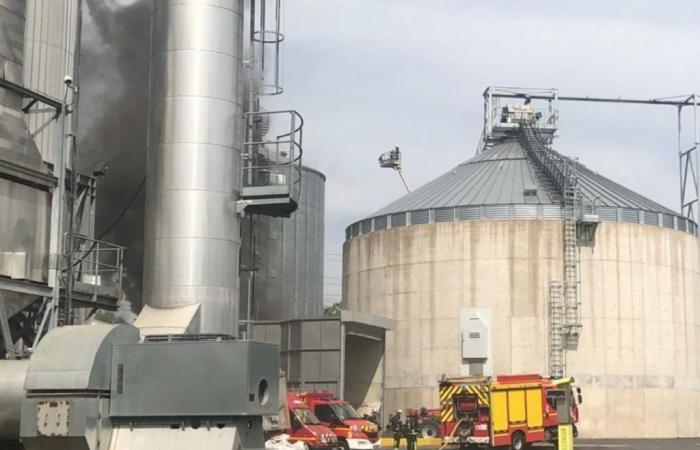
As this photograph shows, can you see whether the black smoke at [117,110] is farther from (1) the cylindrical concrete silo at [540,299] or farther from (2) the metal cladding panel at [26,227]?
(1) the cylindrical concrete silo at [540,299]

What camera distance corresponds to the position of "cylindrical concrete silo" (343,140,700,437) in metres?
49.7

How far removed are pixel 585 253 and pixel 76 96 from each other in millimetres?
35624

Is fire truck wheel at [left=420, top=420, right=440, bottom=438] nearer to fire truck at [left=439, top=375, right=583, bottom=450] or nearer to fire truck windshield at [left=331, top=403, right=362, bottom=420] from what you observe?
fire truck at [left=439, top=375, right=583, bottom=450]

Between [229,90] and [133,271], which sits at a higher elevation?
[229,90]

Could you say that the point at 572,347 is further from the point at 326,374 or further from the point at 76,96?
Result: the point at 76,96

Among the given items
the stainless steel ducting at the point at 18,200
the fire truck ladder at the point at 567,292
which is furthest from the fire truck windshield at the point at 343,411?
the fire truck ladder at the point at 567,292

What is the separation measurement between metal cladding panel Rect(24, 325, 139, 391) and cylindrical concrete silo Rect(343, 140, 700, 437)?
125ft

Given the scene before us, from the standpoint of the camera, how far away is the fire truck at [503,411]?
111 feet

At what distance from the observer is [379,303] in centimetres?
5394

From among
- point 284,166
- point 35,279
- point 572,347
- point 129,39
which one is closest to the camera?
point 35,279

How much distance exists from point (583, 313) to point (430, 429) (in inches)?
514

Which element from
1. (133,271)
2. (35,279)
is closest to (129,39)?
(133,271)

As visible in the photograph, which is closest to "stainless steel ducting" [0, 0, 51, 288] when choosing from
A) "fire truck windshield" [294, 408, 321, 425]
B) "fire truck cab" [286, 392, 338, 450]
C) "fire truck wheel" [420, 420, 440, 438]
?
"fire truck cab" [286, 392, 338, 450]

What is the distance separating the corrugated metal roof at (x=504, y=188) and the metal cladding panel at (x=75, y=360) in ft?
132
